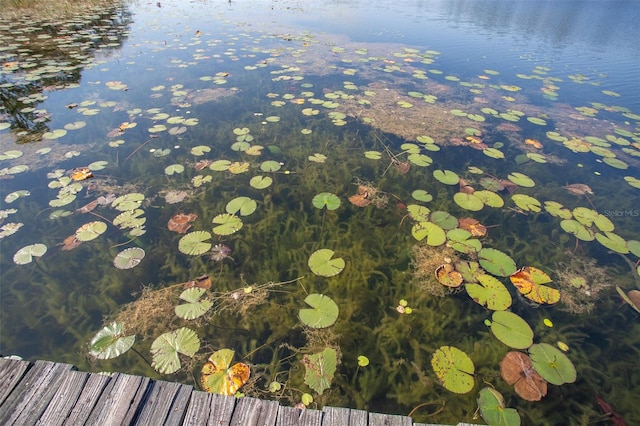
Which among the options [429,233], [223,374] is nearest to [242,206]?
[223,374]

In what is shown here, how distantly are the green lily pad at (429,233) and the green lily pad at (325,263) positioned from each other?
101 cm

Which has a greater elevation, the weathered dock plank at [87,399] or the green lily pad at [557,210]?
the weathered dock plank at [87,399]

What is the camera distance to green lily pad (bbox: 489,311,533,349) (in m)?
2.52

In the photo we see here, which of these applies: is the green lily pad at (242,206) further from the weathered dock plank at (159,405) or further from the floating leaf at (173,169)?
the weathered dock plank at (159,405)

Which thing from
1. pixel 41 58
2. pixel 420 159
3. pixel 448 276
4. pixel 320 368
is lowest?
pixel 320 368

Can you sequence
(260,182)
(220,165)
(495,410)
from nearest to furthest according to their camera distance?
1. (495,410)
2. (260,182)
3. (220,165)

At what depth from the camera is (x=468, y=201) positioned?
397cm

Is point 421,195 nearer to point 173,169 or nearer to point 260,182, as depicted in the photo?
point 260,182

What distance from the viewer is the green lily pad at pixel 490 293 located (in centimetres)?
279

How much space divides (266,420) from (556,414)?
7.03 ft

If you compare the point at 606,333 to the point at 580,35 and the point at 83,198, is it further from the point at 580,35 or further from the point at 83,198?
the point at 580,35

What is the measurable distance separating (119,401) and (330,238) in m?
2.36

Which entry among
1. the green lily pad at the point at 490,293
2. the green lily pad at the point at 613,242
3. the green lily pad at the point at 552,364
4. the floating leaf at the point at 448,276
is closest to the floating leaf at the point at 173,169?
the floating leaf at the point at 448,276

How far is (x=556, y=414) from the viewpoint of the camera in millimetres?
2162
